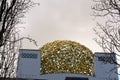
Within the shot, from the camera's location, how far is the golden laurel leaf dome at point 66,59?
50938 mm

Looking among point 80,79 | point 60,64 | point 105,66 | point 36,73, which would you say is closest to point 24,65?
point 36,73

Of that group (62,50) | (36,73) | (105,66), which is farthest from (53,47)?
(105,66)

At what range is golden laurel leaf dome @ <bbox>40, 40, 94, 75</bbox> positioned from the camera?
167 ft

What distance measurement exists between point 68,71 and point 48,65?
3.51m

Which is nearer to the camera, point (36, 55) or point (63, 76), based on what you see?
point (63, 76)

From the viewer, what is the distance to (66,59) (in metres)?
51.9

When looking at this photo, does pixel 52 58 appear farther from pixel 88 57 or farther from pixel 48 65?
pixel 88 57

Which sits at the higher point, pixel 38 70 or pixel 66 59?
pixel 66 59

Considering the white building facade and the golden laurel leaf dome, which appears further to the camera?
the golden laurel leaf dome

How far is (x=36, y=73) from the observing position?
5238 cm

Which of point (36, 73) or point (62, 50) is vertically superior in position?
point (62, 50)

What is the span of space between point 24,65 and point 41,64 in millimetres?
2759

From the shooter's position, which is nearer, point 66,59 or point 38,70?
point 66,59

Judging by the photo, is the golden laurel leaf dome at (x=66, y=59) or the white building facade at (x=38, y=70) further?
the golden laurel leaf dome at (x=66, y=59)
